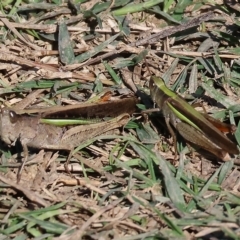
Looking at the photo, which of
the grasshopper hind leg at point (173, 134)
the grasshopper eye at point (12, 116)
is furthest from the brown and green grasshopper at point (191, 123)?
the grasshopper eye at point (12, 116)

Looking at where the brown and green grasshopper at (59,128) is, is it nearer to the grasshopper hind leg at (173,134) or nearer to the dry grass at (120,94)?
the dry grass at (120,94)

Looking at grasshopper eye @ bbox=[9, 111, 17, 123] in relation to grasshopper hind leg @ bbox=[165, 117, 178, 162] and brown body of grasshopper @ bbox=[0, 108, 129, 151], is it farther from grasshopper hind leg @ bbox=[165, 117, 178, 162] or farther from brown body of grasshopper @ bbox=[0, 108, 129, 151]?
grasshopper hind leg @ bbox=[165, 117, 178, 162]

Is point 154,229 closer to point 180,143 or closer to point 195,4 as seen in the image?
point 180,143

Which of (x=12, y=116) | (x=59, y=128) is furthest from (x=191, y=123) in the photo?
(x=12, y=116)

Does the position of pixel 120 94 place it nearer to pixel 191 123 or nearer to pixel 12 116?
pixel 191 123

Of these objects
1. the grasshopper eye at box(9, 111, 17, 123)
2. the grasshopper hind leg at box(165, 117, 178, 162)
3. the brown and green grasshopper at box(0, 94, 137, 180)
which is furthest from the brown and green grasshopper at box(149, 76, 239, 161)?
the grasshopper eye at box(9, 111, 17, 123)

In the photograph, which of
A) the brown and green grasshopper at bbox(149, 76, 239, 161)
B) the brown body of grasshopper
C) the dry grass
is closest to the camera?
the dry grass

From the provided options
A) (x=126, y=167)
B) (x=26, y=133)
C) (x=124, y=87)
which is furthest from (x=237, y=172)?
(x=26, y=133)
